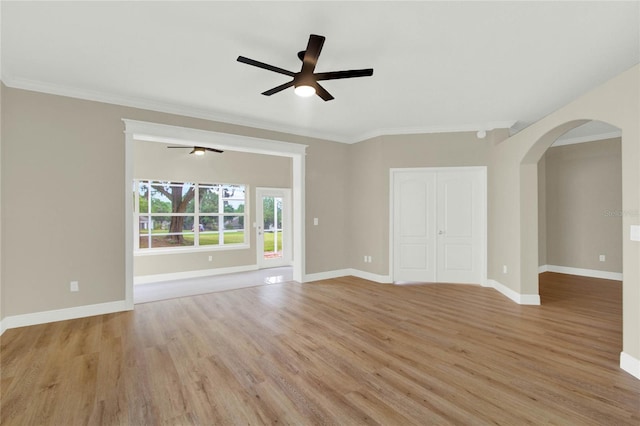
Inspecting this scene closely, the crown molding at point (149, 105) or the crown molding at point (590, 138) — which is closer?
the crown molding at point (149, 105)

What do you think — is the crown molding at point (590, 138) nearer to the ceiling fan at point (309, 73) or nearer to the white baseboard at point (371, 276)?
the white baseboard at point (371, 276)

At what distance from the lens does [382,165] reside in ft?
18.3

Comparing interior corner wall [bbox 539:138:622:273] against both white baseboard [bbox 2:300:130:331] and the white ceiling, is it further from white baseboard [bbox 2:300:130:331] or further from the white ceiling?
white baseboard [bbox 2:300:130:331]

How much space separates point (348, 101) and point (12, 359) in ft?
14.8

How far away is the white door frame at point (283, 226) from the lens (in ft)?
25.5

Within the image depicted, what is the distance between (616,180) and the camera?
5734 millimetres

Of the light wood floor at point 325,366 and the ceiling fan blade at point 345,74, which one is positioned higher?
the ceiling fan blade at point 345,74

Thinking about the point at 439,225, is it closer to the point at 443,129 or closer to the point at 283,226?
the point at 443,129

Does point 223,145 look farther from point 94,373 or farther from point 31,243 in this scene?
point 94,373

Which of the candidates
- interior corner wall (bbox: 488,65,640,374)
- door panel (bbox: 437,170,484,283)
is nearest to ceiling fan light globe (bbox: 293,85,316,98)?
interior corner wall (bbox: 488,65,640,374)

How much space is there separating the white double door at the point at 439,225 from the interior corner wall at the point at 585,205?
102 inches

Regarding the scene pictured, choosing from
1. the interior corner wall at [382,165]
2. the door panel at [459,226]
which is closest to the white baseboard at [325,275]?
the interior corner wall at [382,165]

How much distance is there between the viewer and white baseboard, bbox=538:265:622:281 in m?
5.77

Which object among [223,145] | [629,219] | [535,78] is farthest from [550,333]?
[223,145]
